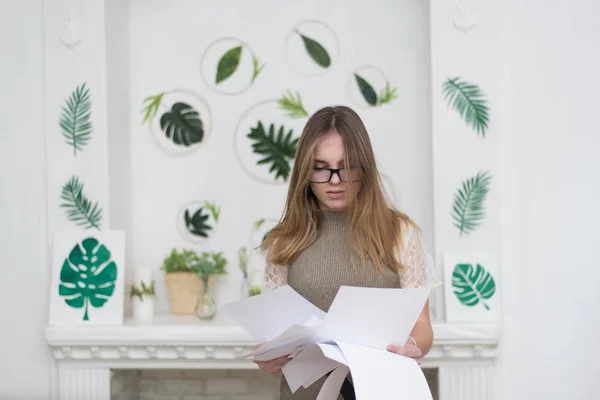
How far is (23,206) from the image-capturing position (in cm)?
368

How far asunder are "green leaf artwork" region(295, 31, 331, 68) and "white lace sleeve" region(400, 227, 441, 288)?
203 cm

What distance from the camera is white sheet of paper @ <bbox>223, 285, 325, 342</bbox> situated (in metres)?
1.78

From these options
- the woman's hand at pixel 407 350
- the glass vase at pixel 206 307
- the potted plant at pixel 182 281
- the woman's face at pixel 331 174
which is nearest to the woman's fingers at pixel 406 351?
the woman's hand at pixel 407 350

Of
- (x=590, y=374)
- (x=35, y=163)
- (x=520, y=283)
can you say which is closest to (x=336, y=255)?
(x=520, y=283)

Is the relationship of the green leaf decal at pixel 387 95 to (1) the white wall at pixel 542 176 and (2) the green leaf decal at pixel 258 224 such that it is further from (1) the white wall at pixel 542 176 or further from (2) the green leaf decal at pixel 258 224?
(2) the green leaf decal at pixel 258 224

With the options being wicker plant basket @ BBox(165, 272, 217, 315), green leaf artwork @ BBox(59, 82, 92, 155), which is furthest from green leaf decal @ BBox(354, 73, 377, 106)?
green leaf artwork @ BBox(59, 82, 92, 155)

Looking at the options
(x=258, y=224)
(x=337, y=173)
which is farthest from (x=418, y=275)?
(x=258, y=224)

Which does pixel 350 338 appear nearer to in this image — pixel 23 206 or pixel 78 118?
pixel 78 118

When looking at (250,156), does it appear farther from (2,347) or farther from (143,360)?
(2,347)

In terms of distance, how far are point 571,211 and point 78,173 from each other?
2270 mm

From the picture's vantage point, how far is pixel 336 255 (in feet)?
6.57

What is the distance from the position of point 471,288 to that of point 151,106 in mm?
1846

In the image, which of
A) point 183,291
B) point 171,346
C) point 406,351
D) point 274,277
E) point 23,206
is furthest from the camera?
point 183,291

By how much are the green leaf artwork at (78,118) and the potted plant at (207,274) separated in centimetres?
79
